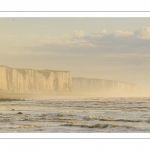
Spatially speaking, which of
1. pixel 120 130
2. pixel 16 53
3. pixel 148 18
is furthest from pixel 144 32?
pixel 16 53

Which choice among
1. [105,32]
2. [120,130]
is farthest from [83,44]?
[120,130]

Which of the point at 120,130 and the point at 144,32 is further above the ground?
the point at 144,32
